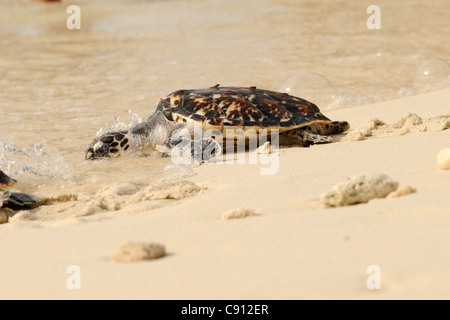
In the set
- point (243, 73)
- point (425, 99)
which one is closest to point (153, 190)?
point (425, 99)

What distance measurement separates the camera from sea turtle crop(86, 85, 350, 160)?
5.37 m

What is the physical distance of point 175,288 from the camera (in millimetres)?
2350

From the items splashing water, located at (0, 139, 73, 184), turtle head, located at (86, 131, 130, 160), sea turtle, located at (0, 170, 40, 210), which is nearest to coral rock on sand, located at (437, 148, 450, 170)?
sea turtle, located at (0, 170, 40, 210)

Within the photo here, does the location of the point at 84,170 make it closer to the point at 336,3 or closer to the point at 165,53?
the point at 165,53

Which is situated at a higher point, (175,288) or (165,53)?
(165,53)

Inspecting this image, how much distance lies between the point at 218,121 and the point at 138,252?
2.80m

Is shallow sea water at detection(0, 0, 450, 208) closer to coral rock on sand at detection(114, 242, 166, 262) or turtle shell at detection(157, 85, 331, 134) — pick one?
turtle shell at detection(157, 85, 331, 134)

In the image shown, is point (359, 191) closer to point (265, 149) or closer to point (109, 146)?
point (265, 149)

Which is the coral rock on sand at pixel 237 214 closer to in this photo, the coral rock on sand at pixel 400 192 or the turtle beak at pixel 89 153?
the coral rock on sand at pixel 400 192

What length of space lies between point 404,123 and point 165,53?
6.38 m

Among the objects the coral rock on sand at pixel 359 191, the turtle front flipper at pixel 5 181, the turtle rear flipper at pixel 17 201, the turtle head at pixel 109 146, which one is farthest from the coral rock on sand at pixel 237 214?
the turtle head at pixel 109 146

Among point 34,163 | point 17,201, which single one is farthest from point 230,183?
point 34,163

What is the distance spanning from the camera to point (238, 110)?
5414 mm

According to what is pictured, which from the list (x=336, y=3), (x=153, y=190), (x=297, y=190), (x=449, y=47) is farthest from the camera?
(x=336, y=3)
